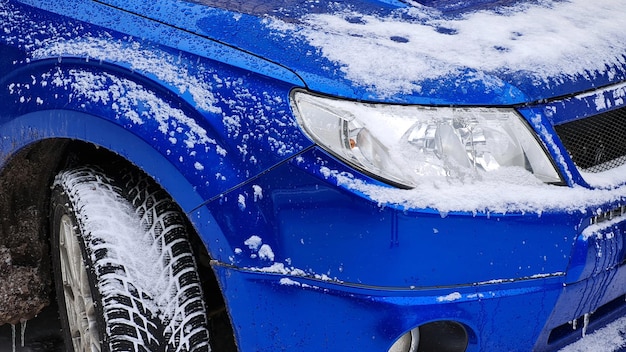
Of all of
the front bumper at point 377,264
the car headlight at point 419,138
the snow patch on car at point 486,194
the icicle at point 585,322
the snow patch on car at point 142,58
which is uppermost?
the snow patch on car at point 142,58

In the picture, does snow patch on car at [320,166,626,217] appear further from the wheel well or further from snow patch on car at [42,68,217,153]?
the wheel well

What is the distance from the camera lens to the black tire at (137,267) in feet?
7.41

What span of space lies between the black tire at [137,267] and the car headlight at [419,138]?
58cm

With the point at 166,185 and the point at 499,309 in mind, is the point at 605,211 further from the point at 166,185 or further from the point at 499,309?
the point at 166,185

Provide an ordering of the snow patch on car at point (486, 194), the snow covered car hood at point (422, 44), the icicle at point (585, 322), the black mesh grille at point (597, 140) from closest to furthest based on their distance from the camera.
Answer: the snow patch on car at point (486, 194)
the snow covered car hood at point (422, 44)
the black mesh grille at point (597, 140)
the icicle at point (585, 322)

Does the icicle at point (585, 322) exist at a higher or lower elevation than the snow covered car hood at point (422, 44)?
lower

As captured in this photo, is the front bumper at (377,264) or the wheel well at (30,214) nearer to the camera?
the front bumper at (377,264)

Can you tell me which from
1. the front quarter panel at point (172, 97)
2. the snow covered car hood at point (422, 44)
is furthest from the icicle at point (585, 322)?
the front quarter panel at point (172, 97)

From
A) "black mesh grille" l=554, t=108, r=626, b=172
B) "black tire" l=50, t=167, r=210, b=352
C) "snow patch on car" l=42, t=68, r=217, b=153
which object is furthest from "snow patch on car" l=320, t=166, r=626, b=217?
"black tire" l=50, t=167, r=210, b=352

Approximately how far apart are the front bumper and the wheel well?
2.26 ft

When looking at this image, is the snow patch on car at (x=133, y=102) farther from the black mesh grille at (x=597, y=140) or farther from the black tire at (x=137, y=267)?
the black mesh grille at (x=597, y=140)

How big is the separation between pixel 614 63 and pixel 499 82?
1.34 ft

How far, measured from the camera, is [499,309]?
199 cm

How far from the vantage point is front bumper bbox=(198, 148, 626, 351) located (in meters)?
1.90
